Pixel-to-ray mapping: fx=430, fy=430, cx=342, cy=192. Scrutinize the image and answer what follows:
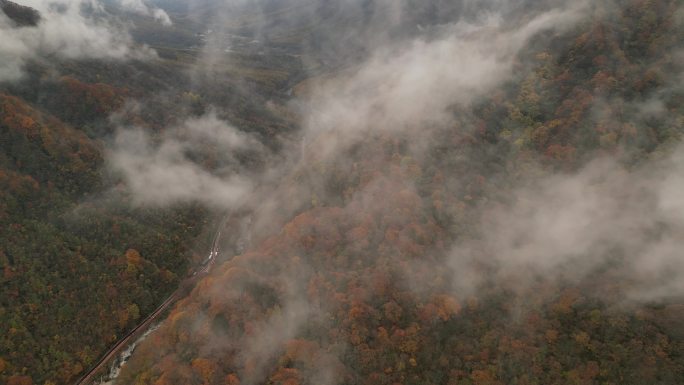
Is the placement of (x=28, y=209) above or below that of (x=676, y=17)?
below

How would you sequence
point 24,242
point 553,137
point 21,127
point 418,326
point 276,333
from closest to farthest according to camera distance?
point 418,326 → point 276,333 → point 24,242 → point 553,137 → point 21,127

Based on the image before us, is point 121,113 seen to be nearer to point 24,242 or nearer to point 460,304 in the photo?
point 24,242

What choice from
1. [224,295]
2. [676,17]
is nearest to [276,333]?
[224,295]

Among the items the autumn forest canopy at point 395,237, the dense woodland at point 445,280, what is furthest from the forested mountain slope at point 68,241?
the dense woodland at point 445,280

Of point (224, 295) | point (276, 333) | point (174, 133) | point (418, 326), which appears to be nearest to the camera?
point (418, 326)

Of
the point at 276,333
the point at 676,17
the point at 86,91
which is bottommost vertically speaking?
the point at 276,333

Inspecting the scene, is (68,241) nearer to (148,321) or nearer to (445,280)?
(148,321)

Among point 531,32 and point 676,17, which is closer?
point 676,17

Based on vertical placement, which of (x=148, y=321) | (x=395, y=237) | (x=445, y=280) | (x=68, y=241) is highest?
(x=395, y=237)

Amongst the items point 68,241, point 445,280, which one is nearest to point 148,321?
point 68,241
